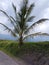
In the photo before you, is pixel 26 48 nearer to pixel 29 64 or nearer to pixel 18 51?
pixel 18 51

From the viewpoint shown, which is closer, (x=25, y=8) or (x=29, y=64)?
(x=29, y=64)

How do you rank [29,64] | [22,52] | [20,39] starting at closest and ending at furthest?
[29,64]
[22,52]
[20,39]

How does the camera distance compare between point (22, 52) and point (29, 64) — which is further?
point (22, 52)

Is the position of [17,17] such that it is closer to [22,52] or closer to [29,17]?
[29,17]

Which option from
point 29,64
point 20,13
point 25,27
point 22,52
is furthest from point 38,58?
point 20,13

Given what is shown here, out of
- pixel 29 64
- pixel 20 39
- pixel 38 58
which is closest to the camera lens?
pixel 29 64

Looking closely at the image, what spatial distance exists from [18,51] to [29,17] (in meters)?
3.30

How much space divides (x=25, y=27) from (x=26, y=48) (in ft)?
6.44

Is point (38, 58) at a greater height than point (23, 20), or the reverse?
point (23, 20)

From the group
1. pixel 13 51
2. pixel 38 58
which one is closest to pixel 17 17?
pixel 13 51

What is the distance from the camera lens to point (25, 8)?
17734 millimetres

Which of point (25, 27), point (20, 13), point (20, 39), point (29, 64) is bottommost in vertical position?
point (29, 64)

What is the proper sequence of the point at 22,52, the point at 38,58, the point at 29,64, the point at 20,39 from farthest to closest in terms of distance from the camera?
the point at 20,39 → the point at 22,52 → the point at 38,58 → the point at 29,64

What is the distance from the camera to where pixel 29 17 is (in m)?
17.8
